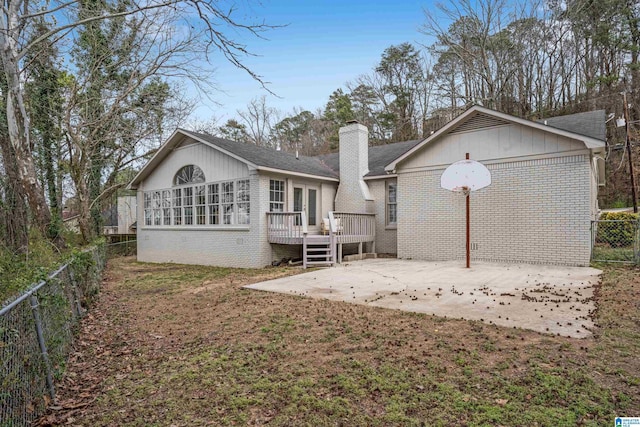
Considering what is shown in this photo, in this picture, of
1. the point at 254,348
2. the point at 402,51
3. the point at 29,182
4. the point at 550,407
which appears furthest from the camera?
the point at 402,51

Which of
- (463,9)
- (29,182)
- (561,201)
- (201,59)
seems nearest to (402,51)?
(463,9)

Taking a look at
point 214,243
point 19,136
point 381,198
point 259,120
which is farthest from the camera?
point 259,120

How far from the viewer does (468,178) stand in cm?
1006

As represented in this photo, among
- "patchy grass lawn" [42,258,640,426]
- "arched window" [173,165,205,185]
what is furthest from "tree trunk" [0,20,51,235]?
"arched window" [173,165,205,185]

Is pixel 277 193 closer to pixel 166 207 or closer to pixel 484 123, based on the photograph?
pixel 166 207

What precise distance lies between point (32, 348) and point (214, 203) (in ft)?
34.0

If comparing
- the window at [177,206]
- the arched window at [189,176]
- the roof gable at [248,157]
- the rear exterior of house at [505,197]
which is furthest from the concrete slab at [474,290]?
the window at [177,206]

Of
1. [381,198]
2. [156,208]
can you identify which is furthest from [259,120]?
[381,198]

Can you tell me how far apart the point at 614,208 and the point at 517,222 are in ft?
50.7

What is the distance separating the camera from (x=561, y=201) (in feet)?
31.8

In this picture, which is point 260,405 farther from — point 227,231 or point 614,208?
point 614,208

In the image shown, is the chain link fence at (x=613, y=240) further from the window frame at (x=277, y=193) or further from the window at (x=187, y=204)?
the window at (x=187, y=204)

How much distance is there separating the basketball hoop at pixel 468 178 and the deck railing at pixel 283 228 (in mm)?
4550

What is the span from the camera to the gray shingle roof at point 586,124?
9570mm
